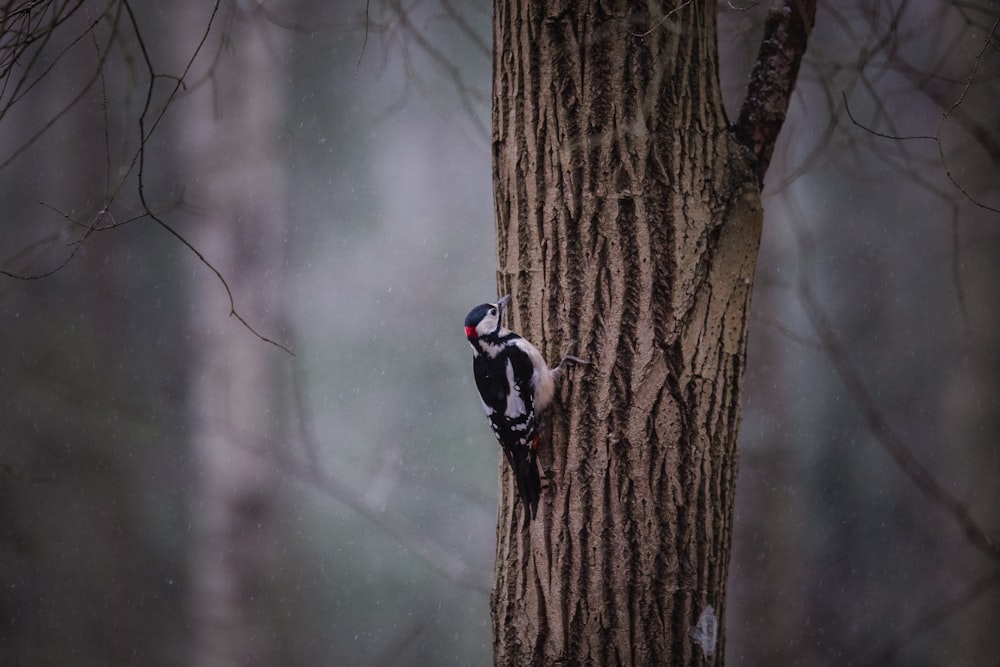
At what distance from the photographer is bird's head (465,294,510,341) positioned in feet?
6.34

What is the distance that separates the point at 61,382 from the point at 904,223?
16.0ft

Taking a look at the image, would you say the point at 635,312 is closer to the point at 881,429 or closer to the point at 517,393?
the point at 517,393

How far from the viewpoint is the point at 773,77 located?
1.74m

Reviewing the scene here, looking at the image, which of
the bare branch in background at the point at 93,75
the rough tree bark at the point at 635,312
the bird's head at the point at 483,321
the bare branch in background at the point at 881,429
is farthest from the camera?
the bare branch in background at the point at 881,429

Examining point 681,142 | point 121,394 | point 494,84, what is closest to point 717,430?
point 681,142

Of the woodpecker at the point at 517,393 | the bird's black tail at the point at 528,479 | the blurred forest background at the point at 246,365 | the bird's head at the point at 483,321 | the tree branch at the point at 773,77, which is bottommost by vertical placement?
the bird's black tail at the point at 528,479

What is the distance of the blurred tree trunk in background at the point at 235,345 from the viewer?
4.50 m

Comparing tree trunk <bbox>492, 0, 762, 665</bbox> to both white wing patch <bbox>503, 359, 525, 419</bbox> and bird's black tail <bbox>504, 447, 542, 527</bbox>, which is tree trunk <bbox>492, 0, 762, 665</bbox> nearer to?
bird's black tail <bbox>504, 447, 542, 527</bbox>

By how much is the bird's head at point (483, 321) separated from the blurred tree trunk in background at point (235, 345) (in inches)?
107

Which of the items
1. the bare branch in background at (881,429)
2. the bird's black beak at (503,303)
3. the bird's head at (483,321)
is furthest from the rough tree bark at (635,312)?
the bare branch in background at (881,429)

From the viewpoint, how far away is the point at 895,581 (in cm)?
422

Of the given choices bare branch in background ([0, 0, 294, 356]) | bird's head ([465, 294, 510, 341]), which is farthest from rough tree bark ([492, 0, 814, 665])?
bare branch in background ([0, 0, 294, 356])

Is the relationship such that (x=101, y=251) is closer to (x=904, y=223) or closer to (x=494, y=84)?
(x=494, y=84)

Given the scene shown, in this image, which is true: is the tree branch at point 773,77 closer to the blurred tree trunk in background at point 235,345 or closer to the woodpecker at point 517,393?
the woodpecker at point 517,393
